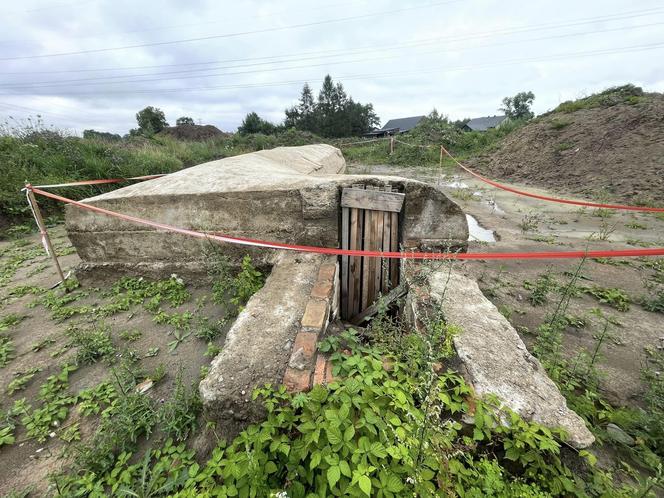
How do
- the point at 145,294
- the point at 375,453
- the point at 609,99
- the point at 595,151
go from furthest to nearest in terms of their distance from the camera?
1. the point at 609,99
2. the point at 595,151
3. the point at 145,294
4. the point at 375,453

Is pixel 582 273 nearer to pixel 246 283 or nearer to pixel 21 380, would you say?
pixel 246 283

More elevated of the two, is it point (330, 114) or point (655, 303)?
point (330, 114)

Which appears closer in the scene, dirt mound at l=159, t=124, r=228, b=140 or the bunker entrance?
the bunker entrance

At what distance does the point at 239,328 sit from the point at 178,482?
2.79 ft

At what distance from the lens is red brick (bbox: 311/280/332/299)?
228 centimetres

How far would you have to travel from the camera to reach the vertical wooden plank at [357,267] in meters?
2.98

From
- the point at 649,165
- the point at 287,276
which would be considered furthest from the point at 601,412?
the point at 649,165

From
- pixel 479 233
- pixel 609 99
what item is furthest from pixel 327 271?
pixel 609 99

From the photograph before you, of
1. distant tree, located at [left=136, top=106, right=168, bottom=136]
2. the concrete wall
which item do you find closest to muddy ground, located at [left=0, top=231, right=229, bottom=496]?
the concrete wall

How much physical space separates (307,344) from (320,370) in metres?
0.21

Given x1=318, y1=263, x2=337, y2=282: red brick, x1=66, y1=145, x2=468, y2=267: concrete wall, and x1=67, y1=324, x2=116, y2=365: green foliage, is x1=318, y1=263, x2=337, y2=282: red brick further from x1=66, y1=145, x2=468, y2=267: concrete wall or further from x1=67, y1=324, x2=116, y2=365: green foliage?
x1=67, y1=324, x2=116, y2=365: green foliage

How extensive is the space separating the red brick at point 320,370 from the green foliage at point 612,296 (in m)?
3.56

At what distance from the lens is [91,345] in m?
2.51

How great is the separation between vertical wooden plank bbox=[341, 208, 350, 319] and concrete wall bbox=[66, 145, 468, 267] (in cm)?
10
